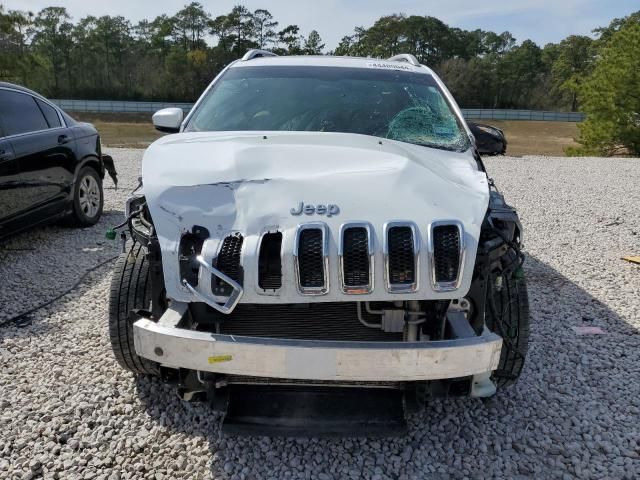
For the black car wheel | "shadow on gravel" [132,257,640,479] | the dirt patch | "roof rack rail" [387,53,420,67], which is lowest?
the dirt patch

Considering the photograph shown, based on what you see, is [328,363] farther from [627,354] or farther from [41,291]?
[41,291]

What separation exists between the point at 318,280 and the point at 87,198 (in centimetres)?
514

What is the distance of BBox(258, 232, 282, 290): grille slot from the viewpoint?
7.00 ft

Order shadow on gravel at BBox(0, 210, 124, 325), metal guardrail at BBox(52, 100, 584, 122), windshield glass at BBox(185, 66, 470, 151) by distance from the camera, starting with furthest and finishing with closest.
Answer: metal guardrail at BBox(52, 100, 584, 122) → shadow on gravel at BBox(0, 210, 124, 325) → windshield glass at BBox(185, 66, 470, 151)

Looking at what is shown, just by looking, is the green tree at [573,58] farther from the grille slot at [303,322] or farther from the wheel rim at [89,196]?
the grille slot at [303,322]

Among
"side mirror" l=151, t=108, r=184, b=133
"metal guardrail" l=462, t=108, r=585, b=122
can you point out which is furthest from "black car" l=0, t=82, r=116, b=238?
"metal guardrail" l=462, t=108, r=585, b=122

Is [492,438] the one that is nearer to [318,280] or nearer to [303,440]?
[303,440]

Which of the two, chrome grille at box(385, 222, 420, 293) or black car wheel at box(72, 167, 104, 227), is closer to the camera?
chrome grille at box(385, 222, 420, 293)

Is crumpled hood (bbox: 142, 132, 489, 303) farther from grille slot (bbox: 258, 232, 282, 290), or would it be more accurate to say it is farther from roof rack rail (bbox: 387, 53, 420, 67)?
roof rack rail (bbox: 387, 53, 420, 67)

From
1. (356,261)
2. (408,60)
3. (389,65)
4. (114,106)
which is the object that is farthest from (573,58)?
(356,261)

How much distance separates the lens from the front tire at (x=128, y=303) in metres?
2.73

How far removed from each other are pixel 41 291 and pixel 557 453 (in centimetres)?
395

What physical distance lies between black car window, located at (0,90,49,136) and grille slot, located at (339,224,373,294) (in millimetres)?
4313

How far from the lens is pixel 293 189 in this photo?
2.36 meters
